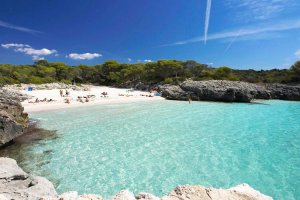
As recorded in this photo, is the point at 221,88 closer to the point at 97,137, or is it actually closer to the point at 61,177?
the point at 97,137

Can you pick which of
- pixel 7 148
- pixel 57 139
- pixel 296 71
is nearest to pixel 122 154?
pixel 57 139

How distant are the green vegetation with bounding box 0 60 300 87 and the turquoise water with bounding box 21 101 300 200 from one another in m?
39.1

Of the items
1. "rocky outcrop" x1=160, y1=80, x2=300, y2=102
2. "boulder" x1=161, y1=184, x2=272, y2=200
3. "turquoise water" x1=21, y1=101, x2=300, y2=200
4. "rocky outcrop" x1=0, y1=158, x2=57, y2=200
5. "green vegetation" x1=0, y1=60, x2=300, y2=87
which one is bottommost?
"turquoise water" x1=21, y1=101, x2=300, y2=200

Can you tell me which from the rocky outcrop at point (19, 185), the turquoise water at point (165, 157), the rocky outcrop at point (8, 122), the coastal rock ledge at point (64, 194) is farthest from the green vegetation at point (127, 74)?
the coastal rock ledge at point (64, 194)

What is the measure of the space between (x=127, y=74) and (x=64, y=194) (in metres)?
61.3

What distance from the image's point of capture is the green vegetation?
57031 millimetres

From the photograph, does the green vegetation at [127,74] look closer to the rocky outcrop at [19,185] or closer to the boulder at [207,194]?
the rocky outcrop at [19,185]

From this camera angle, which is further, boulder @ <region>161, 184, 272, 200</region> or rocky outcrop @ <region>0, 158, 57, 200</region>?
rocky outcrop @ <region>0, 158, 57, 200</region>

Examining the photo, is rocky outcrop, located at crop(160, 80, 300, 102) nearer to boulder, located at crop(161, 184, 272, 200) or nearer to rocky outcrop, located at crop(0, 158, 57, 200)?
rocky outcrop, located at crop(0, 158, 57, 200)

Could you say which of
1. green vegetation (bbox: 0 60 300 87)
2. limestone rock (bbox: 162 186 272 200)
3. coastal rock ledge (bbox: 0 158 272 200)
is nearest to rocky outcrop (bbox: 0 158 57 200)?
coastal rock ledge (bbox: 0 158 272 200)

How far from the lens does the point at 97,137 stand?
48.4ft

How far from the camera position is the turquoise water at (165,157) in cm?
855

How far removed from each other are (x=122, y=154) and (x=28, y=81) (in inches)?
2037

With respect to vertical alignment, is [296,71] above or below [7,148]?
above
